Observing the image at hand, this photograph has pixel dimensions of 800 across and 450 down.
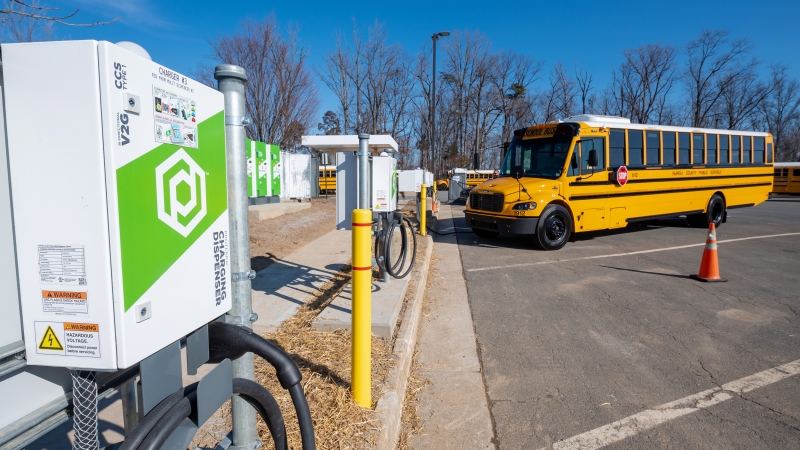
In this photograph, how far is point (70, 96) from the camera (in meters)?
1.24

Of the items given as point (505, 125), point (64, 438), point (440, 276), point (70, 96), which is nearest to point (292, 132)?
point (440, 276)

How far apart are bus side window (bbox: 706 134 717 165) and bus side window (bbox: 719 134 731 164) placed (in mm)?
280

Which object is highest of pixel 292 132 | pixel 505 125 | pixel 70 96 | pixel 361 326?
pixel 505 125

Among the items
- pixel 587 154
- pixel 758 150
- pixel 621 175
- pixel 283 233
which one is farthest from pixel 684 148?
pixel 283 233

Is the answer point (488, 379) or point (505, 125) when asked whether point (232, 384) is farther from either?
point (505, 125)

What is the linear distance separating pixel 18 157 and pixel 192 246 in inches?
21.8

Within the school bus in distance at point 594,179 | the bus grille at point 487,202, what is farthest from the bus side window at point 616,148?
the bus grille at point 487,202

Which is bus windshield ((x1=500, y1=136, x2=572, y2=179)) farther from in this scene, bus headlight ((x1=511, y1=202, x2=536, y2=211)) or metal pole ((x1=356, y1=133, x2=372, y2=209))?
metal pole ((x1=356, y1=133, x2=372, y2=209))

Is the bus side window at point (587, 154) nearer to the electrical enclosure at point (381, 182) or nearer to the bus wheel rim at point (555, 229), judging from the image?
the bus wheel rim at point (555, 229)

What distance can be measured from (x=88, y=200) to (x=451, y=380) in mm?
3302

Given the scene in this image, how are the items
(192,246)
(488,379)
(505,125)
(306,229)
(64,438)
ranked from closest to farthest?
1. (192,246)
2. (64,438)
3. (488,379)
4. (306,229)
5. (505,125)

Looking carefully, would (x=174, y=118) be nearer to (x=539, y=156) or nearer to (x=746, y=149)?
(x=539, y=156)

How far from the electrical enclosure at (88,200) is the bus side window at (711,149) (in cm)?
1502

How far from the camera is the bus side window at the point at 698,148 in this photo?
12.7 metres
